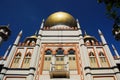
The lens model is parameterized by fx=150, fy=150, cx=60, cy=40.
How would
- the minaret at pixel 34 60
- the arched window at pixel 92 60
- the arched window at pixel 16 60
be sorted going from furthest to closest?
the arched window at pixel 92 60, the arched window at pixel 16 60, the minaret at pixel 34 60

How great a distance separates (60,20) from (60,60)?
1235 centimetres

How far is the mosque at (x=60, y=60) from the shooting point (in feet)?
60.0

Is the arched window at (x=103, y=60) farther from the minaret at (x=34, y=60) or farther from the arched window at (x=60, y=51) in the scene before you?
the minaret at (x=34, y=60)

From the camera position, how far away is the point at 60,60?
20703mm

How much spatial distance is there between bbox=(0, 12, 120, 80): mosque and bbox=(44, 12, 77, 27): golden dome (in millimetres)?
5212

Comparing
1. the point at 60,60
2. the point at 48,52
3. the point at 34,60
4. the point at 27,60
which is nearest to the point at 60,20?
the point at 48,52

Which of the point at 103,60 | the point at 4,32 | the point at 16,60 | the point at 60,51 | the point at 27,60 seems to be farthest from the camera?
the point at 4,32

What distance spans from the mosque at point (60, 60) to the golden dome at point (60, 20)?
5212 mm

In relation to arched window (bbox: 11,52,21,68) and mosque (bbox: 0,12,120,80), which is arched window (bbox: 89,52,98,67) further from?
arched window (bbox: 11,52,21,68)

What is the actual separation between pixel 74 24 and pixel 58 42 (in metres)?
10.0

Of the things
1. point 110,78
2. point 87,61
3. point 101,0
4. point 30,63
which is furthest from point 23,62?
point 101,0

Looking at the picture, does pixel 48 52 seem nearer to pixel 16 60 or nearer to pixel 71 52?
pixel 71 52

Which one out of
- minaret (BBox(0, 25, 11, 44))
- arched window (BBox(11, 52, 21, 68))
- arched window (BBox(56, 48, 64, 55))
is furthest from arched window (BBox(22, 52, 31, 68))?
minaret (BBox(0, 25, 11, 44))

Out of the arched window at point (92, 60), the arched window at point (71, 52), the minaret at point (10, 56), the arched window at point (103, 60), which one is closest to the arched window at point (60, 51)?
the arched window at point (71, 52)
